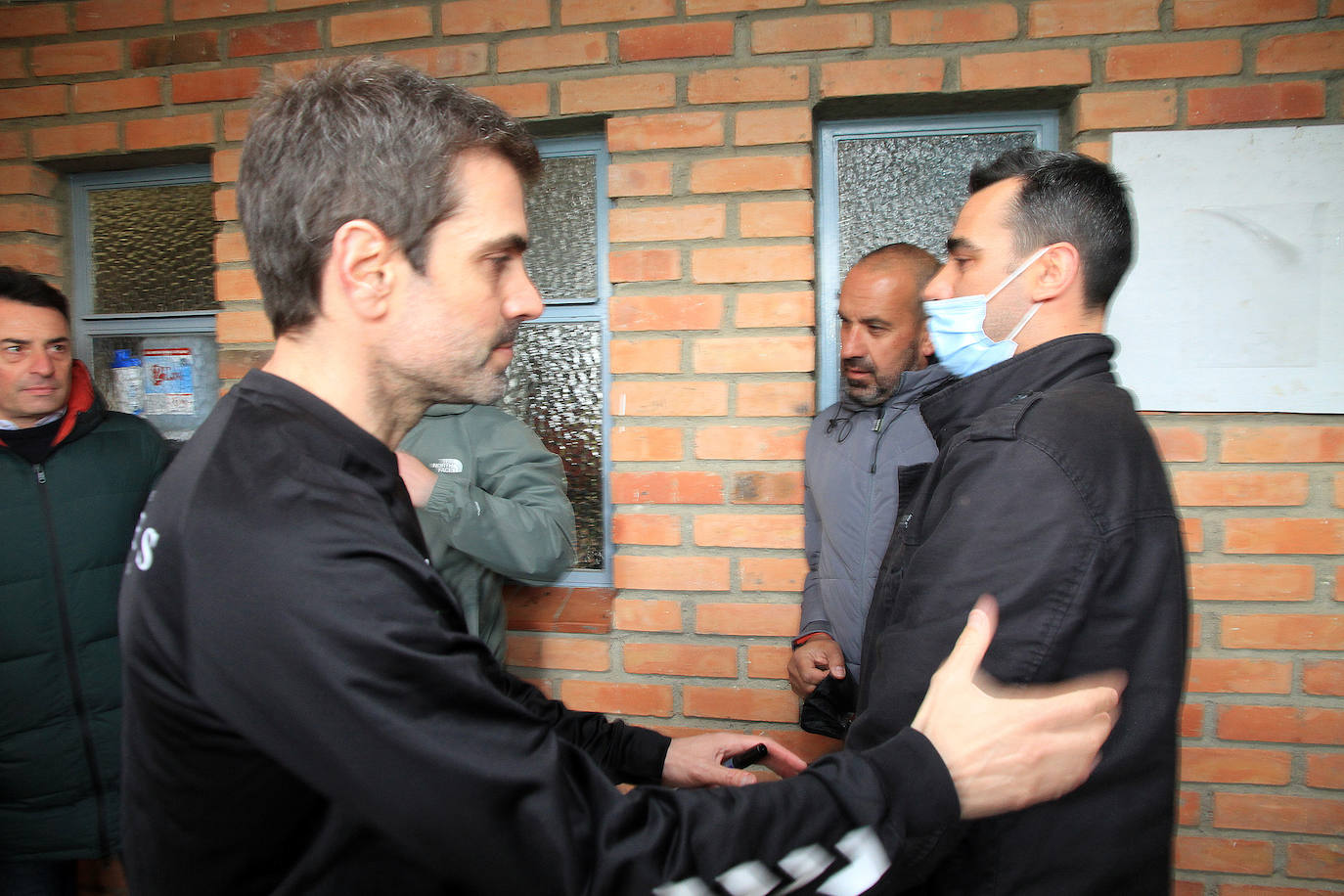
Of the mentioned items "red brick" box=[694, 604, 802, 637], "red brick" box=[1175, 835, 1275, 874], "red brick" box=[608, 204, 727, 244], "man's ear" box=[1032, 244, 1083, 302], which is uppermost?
"red brick" box=[608, 204, 727, 244]

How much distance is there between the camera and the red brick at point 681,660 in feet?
7.41

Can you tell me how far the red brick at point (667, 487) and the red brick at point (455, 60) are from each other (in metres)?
1.33

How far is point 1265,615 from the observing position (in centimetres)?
204

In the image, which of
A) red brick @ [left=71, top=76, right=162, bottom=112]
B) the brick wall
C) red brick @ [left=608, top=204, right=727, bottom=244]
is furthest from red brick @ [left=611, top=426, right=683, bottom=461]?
red brick @ [left=71, top=76, right=162, bottom=112]

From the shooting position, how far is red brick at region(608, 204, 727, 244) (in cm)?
220

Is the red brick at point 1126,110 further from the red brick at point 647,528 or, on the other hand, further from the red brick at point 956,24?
the red brick at point 647,528

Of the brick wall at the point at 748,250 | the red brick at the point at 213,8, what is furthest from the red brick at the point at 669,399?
the red brick at the point at 213,8

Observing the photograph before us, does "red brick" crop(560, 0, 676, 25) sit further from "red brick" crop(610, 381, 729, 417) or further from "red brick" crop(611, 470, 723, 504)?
"red brick" crop(611, 470, 723, 504)

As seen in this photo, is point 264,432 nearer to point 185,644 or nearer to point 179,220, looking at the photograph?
point 185,644

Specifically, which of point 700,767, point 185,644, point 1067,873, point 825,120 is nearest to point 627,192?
point 825,120

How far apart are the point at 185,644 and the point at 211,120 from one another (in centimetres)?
227

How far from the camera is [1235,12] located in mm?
2020

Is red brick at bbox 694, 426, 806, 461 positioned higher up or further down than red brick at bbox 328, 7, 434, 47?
further down

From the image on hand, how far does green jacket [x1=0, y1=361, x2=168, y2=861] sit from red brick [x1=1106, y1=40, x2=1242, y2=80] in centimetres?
311
